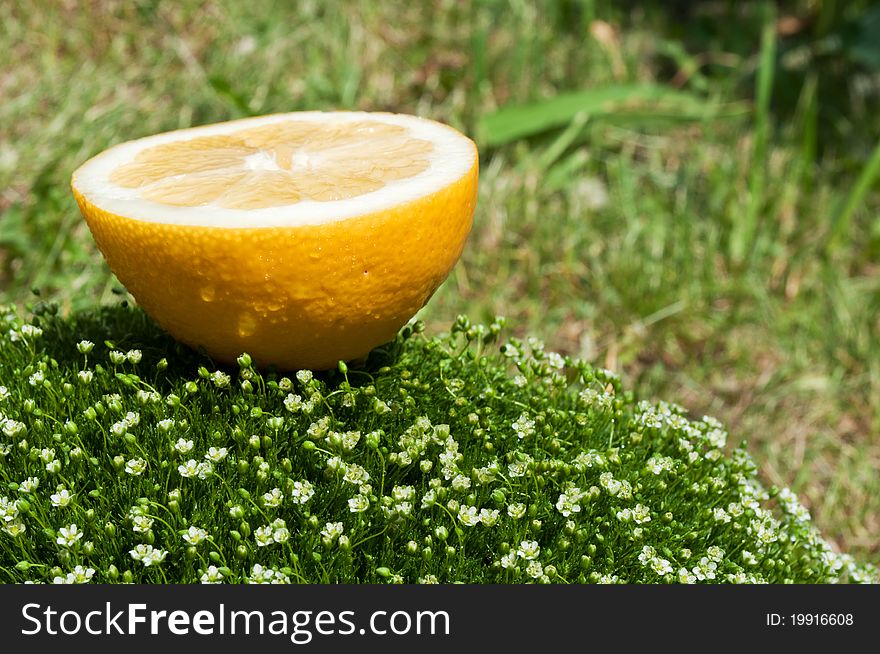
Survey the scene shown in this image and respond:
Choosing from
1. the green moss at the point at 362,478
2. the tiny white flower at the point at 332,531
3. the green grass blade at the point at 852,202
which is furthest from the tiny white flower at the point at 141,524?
the green grass blade at the point at 852,202

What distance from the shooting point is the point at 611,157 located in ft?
18.2

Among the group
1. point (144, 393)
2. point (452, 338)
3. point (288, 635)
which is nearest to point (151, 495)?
point (144, 393)

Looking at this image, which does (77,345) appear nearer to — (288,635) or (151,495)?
(151,495)

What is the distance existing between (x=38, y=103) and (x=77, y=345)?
9.07 ft

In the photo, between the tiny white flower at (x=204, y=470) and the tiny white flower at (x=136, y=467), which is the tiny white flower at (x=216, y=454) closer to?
the tiny white flower at (x=204, y=470)

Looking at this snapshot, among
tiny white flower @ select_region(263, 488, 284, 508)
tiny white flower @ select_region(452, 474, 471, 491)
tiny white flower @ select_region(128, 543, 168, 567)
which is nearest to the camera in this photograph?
tiny white flower @ select_region(128, 543, 168, 567)

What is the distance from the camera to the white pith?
2.19m

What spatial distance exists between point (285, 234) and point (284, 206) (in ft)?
0.33

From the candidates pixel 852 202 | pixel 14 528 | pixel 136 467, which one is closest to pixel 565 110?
pixel 852 202

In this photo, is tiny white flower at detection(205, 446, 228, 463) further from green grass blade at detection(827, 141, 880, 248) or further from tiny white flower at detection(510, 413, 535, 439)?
green grass blade at detection(827, 141, 880, 248)

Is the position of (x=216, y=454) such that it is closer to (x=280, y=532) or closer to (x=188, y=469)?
(x=188, y=469)

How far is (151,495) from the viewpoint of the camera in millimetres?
2145

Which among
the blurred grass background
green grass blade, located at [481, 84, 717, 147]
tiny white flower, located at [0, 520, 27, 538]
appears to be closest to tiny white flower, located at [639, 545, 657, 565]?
tiny white flower, located at [0, 520, 27, 538]

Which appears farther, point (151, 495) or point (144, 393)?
point (144, 393)
